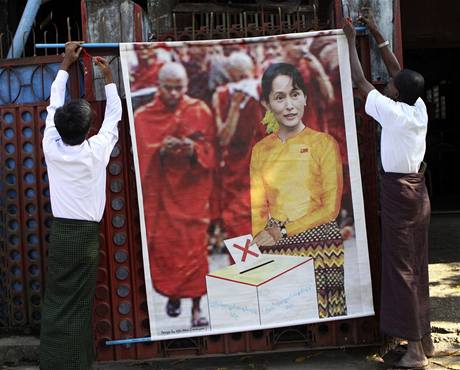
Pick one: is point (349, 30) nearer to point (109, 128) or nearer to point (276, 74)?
point (276, 74)

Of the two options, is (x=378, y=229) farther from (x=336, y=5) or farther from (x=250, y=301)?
(x=336, y=5)

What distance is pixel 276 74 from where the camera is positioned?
12.7ft

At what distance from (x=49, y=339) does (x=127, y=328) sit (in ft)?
2.02

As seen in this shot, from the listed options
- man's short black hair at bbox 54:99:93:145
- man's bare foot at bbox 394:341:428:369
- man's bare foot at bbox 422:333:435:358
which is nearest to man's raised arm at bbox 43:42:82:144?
man's short black hair at bbox 54:99:93:145

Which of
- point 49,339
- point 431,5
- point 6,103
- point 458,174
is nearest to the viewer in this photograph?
point 49,339

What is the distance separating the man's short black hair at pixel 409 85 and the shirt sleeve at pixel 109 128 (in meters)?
1.87

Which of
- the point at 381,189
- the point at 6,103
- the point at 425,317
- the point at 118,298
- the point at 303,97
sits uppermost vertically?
the point at 6,103

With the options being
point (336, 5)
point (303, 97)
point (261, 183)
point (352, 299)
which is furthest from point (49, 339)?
point (336, 5)

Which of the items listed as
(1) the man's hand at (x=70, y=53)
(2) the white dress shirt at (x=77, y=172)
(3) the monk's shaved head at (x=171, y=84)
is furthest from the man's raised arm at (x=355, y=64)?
(1) the man's hand at (x=70, y=53)

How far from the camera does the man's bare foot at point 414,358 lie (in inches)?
146

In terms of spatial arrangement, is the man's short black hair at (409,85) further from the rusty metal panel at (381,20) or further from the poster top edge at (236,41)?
the poster top edge at (236,41)

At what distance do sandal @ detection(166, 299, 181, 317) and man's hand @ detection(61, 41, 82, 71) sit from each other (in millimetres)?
1761

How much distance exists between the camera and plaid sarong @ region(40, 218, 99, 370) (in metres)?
3.47

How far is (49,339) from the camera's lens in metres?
3.49
